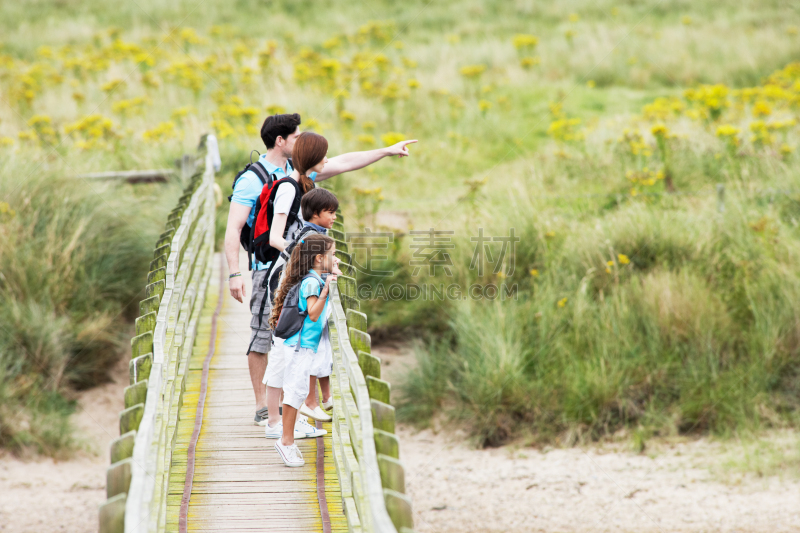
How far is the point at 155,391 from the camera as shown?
9.91ft

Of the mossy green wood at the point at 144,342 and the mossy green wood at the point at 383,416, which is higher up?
the mossy green wood at the point at 144,342

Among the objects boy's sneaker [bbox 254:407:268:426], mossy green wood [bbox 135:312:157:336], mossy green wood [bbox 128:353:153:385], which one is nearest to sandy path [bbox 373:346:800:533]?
boy's sneaker [bbox 254:407:268:426]

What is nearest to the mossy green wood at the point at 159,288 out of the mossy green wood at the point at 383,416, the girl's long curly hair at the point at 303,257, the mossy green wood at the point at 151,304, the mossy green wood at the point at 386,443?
the mossy green wood at the point at 151,304

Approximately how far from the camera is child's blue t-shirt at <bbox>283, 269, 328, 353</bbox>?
3.87m

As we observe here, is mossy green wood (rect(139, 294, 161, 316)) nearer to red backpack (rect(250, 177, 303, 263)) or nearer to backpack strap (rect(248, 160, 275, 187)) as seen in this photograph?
red backpack (rect(250, 177, 303, 263))

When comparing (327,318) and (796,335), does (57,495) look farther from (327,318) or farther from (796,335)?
(796,335)

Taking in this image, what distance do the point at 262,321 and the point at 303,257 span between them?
70cm

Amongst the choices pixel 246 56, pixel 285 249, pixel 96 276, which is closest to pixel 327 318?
pixel 285 249

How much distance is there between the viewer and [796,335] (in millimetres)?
8273

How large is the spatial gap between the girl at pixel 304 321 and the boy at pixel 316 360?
7 cm

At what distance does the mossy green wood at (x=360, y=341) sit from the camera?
351cm

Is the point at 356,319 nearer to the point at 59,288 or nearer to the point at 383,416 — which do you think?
the point at 383,416

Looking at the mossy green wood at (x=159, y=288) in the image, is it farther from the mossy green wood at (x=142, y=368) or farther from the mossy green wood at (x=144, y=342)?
the mossy green wood at (x=142, y=368)

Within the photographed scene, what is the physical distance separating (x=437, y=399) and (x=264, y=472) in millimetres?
5140
